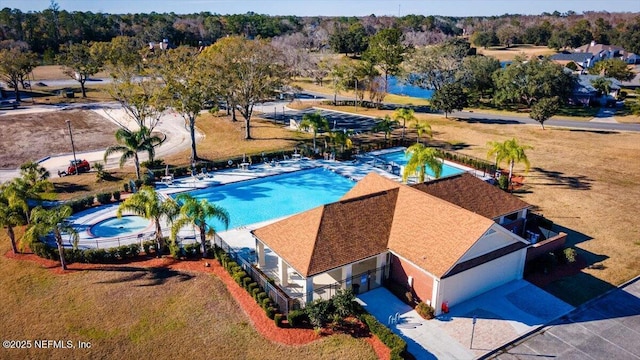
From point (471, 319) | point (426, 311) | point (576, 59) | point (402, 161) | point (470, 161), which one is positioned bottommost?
point (471, 319)

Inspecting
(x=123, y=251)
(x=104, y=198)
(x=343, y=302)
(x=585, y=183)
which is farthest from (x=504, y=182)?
(x=104, y=198)

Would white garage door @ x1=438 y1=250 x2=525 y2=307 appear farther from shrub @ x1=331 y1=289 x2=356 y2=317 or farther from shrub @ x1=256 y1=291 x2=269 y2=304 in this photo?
shrub @ x1=256 y1=291 x2=269 y2=304

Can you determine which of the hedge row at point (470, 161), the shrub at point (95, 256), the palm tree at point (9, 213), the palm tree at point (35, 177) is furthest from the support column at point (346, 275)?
the hedge row at point (470, 161)

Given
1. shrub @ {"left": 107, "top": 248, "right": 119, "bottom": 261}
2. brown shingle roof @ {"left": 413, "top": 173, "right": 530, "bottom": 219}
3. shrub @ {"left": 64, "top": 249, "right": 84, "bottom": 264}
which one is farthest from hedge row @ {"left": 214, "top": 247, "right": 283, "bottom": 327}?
brown shingle roof @ {"left": 413, "top": 173, "right": 530, "bottom": 219}

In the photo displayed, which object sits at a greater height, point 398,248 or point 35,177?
point 35,177

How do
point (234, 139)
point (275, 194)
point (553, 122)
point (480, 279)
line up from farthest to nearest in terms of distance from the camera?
point (553, 122)
point (234, 139)
point (275, 194)
point (480, 279)

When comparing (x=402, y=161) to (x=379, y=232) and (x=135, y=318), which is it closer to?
(x=379, y=232)

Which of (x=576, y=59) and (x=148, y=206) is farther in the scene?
(x=576, y=59)
